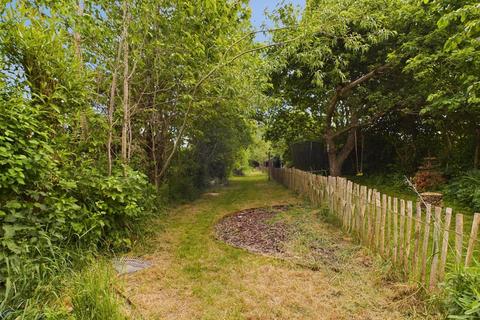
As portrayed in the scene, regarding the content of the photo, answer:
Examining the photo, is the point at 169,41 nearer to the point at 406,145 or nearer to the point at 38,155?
the point at 38,155

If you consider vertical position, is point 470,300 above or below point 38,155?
below

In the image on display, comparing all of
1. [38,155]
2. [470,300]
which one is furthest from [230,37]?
[470,300]

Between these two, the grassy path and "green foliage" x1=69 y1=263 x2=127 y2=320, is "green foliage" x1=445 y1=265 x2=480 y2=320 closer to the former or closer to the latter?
the grassy path

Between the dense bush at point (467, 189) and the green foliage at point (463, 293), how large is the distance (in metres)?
4.33

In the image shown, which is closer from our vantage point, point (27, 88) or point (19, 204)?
point (19, 204)

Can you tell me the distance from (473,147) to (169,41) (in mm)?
8208

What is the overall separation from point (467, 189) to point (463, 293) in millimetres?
5305

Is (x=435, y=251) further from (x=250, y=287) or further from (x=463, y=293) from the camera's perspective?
(x=250, y=287)

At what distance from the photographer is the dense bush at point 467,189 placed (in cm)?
531

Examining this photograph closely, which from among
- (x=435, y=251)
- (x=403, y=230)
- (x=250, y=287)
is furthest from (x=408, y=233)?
(x=250, y=287)

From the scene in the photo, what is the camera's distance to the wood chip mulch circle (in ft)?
13.4

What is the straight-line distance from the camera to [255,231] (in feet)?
16.1

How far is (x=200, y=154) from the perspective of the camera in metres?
9.17

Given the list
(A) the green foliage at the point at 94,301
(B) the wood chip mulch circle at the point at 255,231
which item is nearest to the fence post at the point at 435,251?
(B) the wood chip mulch circle at the point at 255,231
